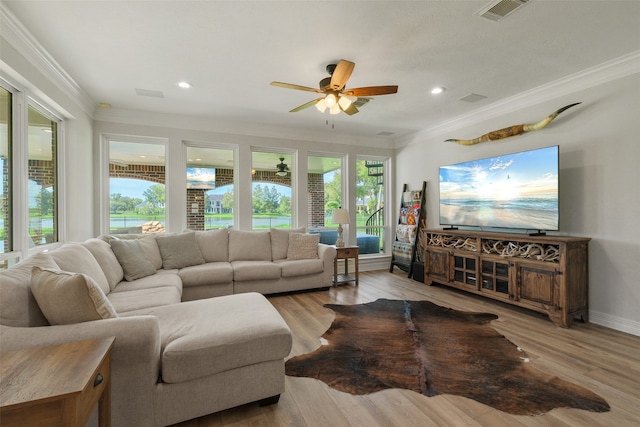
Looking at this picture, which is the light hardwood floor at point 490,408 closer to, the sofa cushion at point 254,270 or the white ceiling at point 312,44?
the sofa cushion at point 254,270

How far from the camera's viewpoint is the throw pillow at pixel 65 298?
57.3 inches

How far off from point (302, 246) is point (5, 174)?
3218 millimetres

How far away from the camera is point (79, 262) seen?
7.54ft

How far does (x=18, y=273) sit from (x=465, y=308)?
403 cm

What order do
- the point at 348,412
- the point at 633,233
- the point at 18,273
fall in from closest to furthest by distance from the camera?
the point at 18,273 < the point at 348,412 < the point at 633,233

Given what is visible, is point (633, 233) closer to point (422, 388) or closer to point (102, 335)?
point (422, 388)

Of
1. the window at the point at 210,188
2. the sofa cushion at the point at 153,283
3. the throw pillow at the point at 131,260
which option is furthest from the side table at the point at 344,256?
the throw pillow at the point at 131,260

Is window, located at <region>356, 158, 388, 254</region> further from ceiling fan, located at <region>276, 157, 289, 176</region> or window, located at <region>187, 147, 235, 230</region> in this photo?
window, located at <region>187, 147, 235, 230</region>

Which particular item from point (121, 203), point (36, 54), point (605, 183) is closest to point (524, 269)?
point (605, 183)

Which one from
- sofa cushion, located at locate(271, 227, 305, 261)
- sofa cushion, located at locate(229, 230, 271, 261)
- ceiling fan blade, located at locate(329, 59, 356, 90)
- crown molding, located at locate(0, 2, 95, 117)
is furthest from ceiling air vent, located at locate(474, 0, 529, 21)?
sofa cushion, located at locate(229, 230, 271, 261)

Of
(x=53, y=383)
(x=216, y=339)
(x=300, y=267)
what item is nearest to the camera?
(x=53, y=383)

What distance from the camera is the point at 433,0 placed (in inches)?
80.4

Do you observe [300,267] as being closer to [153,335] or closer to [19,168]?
[153,335]

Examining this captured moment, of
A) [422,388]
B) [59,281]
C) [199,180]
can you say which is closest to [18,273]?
[59,281]
